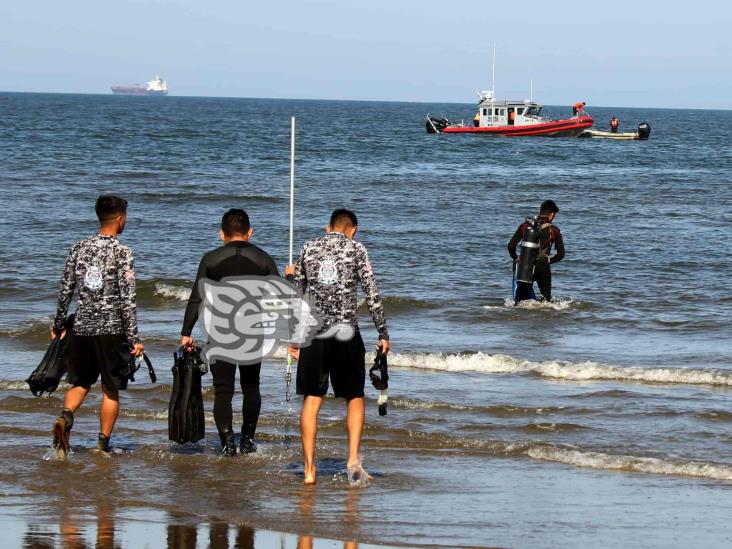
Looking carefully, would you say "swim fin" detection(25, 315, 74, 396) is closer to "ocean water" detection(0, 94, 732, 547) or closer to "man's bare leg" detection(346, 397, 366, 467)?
"ocean water" detection(0, 94, 732, 547)

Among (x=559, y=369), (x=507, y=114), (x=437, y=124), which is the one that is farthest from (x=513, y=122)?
(x=559, y=369)

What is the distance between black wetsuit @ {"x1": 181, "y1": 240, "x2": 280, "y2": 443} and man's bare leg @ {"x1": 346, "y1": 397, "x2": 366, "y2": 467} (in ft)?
2.78

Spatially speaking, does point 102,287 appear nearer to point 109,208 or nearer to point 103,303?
point 103,303

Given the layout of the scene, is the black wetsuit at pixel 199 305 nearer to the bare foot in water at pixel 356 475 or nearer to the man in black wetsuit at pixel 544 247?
the bare foot in water at pixel 356 475

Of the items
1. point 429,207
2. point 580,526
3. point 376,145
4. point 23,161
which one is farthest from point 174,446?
point 376,145

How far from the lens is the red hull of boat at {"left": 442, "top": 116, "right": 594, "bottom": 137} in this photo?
219 feet

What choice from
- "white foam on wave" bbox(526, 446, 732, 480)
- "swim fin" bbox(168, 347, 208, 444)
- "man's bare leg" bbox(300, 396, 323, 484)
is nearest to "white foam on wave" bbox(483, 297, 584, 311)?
"white foam on wave" bbox(526, 446, 732, 480)

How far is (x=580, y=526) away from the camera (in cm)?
595

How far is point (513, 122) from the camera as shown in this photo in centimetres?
6719

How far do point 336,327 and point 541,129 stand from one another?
61.6m

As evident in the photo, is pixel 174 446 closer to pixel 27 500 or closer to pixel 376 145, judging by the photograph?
pixel 27 500

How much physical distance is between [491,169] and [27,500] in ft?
126

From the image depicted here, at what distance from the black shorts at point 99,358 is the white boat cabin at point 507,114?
200ft

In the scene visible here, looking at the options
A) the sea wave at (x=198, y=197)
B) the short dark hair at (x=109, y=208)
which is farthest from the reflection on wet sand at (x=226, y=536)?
the sea wave at (x=198, y=197)
